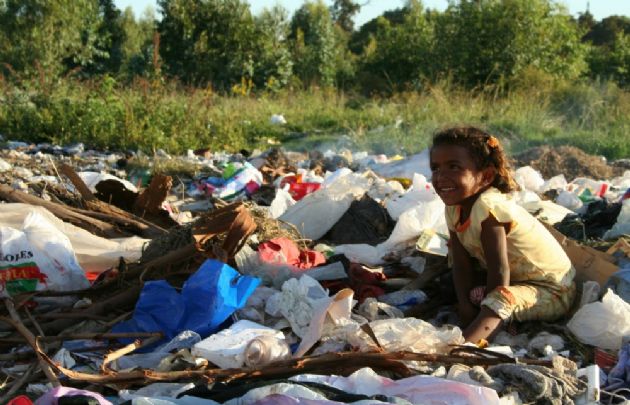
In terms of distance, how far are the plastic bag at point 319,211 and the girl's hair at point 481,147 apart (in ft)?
5.76

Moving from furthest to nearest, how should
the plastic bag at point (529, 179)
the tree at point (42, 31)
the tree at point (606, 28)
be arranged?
1. the tree at point (606, 28)
2. the tree at point (42, 31)
3. the plastic bag at point (529, 179)

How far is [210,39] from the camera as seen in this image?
63.5 feet

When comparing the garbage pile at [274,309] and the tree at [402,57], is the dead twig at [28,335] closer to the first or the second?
the garbage pile at [274,309]

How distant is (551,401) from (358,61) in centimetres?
2340

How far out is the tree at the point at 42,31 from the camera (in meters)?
16.8

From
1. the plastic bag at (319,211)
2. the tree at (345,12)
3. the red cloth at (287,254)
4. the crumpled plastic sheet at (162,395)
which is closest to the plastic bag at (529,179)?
the plastic bag at (319,211)

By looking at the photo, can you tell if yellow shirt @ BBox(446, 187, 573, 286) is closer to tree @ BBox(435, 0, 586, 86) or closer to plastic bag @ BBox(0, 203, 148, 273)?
plastic bag @ BBox(0, 203, 148, 273)

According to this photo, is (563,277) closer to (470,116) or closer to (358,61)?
(470,116)

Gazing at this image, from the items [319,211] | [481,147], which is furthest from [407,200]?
[481,147]

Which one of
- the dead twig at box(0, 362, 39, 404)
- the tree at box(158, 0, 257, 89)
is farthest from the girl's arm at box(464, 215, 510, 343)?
the tree at box(158, 0, 257, 89)

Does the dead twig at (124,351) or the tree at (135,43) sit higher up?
the tree at (135,43)

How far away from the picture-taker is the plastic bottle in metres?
2.45

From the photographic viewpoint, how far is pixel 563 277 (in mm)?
3188

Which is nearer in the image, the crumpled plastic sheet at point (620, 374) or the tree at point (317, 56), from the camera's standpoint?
the crumpled plastic sheet at point (620, 374)
